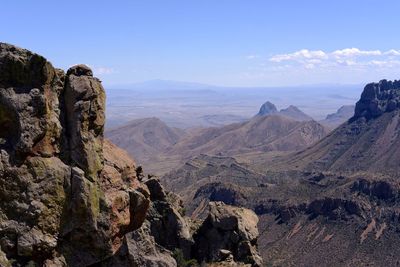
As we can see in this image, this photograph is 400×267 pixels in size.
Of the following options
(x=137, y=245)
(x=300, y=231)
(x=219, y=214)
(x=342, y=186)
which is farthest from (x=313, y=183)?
(x=137, y=245)

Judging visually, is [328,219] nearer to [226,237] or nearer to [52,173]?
[226,237]

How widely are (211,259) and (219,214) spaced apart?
216 inches

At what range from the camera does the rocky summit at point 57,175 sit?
94.0ft

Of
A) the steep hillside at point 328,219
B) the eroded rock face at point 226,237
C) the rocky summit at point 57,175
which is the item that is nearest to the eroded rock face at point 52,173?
the rocky summit at point 57,175

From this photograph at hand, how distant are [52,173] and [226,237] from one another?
26.4 metres

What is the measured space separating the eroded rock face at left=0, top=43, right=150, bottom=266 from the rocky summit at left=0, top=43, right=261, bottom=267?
2.1 inches

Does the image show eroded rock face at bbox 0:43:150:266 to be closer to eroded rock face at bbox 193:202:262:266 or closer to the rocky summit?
the rocky summit

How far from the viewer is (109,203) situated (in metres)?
31.4

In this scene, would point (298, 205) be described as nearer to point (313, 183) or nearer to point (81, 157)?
point (313, 183)

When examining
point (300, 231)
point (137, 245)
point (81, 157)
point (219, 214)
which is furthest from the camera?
point (300, 231)

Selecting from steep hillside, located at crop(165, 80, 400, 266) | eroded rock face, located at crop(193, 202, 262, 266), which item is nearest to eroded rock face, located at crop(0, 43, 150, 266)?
eroded rock face, located at crop(193, 202, 262, 266)

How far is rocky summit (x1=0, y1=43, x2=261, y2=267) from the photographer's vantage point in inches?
1128

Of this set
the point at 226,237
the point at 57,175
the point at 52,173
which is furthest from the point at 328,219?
the point at 52,173

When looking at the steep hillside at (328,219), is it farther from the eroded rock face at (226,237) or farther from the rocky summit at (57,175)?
the rocky summit at (57,175)
